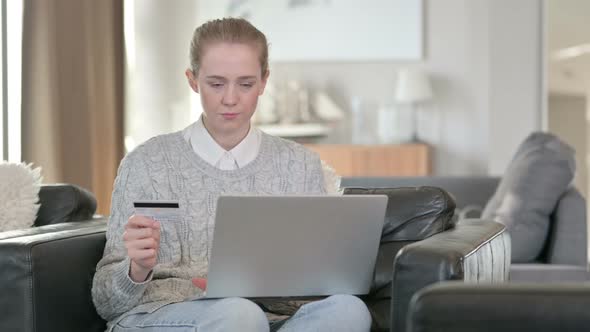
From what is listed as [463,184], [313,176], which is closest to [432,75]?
[463,184]

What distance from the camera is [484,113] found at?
23.6 feet

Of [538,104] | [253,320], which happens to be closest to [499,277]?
[253,320]

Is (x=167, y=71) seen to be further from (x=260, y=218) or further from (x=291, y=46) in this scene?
(x=260, y=218)

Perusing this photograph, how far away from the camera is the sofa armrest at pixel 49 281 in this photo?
7.09ft

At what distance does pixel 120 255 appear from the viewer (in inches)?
89.5

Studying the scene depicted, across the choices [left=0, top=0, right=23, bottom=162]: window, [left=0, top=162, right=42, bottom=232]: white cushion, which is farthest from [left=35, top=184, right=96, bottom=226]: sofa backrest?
[left=0, top=0, right=23, bottom=162]: window

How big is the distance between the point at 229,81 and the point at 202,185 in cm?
24

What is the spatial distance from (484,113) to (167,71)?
85.0 inches

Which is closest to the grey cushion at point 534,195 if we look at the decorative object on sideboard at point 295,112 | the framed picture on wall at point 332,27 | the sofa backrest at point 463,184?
the sofa backrest at point 463,184

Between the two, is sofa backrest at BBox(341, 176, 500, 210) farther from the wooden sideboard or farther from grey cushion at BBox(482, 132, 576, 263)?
grey cushion at BBox(482, 132, 576, 263)

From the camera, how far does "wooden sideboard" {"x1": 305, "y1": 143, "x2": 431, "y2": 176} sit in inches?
267

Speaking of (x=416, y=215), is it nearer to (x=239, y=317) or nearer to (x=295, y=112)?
(x=239, y=317)

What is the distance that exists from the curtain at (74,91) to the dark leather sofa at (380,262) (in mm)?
2527

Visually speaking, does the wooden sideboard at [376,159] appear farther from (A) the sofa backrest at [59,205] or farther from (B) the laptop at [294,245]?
(B) the laptop at [294,245]
